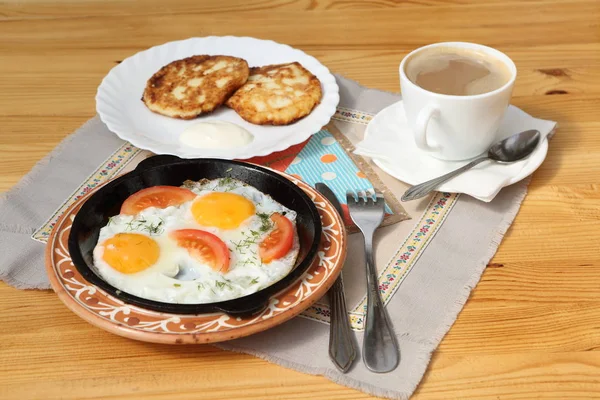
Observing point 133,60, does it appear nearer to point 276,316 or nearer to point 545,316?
point 276,316

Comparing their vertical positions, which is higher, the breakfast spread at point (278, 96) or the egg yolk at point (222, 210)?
the egg yolk at point (222, 210)

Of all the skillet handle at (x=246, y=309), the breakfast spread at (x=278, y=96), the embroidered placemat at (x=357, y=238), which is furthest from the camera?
the breakfast spread at (x=278, y=96)

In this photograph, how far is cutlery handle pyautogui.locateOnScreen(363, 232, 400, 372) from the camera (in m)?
1.27

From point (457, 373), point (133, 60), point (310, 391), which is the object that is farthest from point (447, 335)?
point (133, 60)

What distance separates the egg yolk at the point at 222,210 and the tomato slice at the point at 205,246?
1.9 inches

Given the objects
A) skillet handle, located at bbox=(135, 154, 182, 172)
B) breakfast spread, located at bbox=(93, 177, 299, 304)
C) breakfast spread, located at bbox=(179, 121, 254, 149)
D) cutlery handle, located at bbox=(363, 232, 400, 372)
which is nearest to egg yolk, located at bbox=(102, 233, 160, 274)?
breakfast spread, located at bbox=(93, 177, 299, 304)

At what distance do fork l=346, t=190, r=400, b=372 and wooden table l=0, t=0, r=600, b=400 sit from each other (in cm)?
8

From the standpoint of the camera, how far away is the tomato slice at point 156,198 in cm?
148

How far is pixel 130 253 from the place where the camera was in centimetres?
132

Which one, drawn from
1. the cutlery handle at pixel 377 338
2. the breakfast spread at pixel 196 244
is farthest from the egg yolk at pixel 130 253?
the cutlery handle at pixel 377 338

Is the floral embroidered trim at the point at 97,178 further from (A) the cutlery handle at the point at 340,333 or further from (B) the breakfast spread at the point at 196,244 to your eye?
(A) the cutlery handle at the point at 340,333

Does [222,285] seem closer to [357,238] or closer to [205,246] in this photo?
[205,246]

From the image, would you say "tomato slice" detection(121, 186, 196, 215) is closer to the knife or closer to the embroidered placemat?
the embroidered placemat

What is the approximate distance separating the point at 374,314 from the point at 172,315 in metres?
0.40
